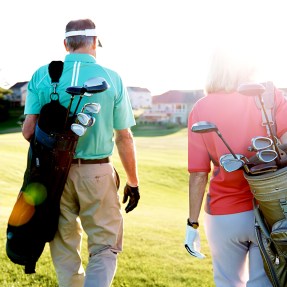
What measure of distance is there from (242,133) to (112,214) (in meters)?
1.38

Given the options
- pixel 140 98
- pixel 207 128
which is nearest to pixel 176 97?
pixel 140 98

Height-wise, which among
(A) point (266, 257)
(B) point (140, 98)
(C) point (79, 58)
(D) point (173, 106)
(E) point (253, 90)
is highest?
(E) point (253, 90)

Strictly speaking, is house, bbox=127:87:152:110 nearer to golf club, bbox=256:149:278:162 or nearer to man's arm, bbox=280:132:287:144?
man's arm, bbox=280:132:287:144

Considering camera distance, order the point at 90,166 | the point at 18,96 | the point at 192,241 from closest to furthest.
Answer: the point at 192,241, the point at 90,166, the point at 18,96

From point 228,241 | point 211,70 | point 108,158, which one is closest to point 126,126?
point 108,158

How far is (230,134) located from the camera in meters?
3.46

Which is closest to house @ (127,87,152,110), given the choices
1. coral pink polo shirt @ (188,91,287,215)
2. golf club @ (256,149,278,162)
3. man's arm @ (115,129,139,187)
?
man's arm @ (115,129,139,187)

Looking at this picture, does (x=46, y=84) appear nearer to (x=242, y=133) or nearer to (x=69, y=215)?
(x=69, y=215)

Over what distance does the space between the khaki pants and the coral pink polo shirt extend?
96 centimetres

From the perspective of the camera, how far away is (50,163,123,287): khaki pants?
4.20 m

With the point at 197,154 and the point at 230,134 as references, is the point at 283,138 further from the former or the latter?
the point at 197,154

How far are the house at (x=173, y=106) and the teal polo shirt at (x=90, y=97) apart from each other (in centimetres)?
9567

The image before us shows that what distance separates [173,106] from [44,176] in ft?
342

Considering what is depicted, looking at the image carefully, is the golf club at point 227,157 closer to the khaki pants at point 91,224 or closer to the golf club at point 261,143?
the golf club at point 261,143
